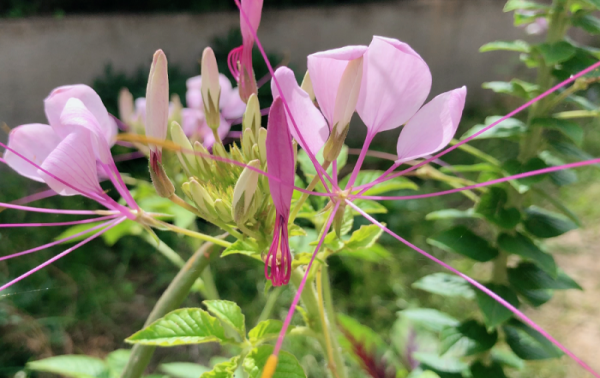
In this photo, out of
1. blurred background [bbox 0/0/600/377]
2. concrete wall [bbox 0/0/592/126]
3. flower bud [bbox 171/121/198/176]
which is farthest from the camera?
concrete wall [bbox 0/0/592/126]

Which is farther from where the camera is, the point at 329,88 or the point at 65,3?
the point at 65,3

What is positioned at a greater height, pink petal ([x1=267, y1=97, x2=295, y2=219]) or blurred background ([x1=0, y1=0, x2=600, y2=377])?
pink petal ([x1=267, y1=97, x2=295, y2=219])

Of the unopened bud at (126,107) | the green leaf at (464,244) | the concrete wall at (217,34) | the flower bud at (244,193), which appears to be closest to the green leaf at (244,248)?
the flower bud at (244,193)

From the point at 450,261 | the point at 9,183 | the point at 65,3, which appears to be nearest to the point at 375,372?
the point at 450,261

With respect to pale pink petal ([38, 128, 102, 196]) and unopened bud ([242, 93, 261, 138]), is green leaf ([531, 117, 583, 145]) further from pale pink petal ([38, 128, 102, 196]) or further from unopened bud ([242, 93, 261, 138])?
pale pink petal ([38, 128, 102, 196])

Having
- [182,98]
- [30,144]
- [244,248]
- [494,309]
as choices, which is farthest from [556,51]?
[182,98]

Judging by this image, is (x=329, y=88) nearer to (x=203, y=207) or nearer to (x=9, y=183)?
(x=203, y=207)

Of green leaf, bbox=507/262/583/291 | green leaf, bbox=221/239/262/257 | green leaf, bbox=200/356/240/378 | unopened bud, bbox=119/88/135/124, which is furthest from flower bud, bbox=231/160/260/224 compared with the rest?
unopened bud, bbox=119/88/135/124

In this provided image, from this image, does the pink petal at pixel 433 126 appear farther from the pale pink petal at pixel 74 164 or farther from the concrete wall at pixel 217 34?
the concrete wall at pixel 217 34
